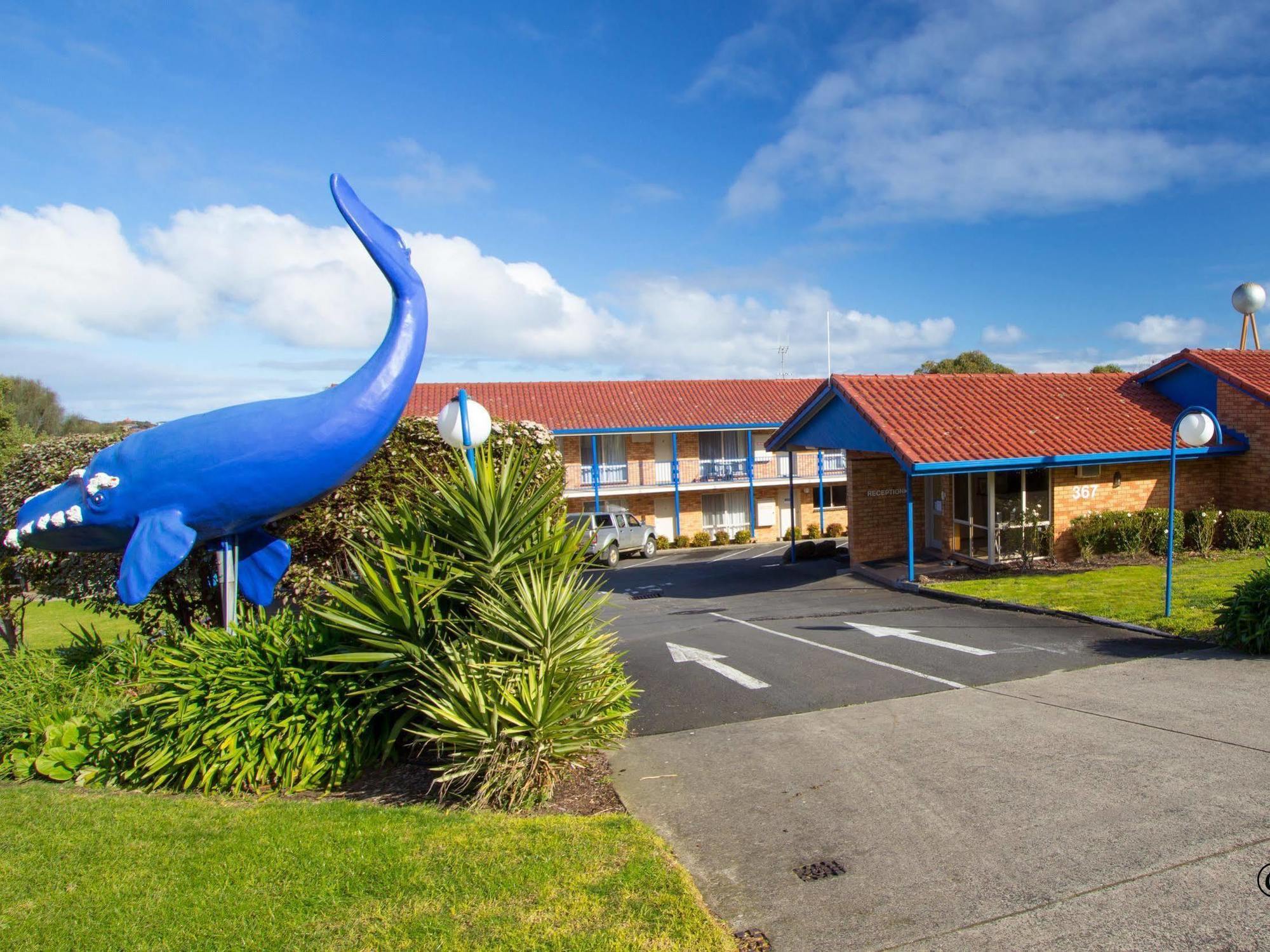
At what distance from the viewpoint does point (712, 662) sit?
1005cm

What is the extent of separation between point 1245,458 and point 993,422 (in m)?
5.18

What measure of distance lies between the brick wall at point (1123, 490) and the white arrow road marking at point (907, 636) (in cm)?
711

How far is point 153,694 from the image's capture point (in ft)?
21.5

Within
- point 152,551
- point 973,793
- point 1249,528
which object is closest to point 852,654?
point 973,793

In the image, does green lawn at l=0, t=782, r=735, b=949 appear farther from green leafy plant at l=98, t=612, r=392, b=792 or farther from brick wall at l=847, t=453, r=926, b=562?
brick wall at l=847, t=453, r=926, b=562

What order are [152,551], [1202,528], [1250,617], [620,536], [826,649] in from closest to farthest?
[152,551] < [1250,617] < [826,649] < [1202,528] < [620,536]

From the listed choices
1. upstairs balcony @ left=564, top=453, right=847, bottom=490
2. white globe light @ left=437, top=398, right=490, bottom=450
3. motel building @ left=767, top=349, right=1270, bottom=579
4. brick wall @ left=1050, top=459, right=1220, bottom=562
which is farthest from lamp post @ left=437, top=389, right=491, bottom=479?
upstairs balcony @ left=564, top=453, right=847, bottom=490

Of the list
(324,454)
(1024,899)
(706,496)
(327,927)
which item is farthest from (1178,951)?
(706,496)

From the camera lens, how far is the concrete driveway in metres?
3.87

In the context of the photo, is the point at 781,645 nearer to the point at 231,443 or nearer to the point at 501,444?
the point at 501,444

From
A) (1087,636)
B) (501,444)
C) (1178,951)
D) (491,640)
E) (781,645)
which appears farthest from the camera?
(781,645)

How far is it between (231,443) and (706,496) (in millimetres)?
28692

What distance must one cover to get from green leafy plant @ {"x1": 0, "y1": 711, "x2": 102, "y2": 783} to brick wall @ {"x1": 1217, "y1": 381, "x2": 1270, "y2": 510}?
19936 mm

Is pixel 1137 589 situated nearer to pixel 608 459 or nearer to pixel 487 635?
pixel 487 635
